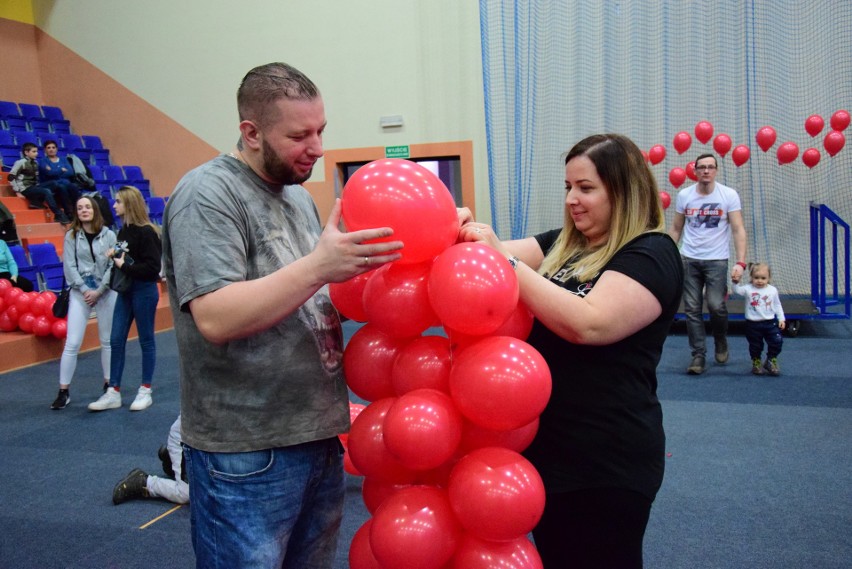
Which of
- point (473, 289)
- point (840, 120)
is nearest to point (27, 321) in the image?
point (473, 289)

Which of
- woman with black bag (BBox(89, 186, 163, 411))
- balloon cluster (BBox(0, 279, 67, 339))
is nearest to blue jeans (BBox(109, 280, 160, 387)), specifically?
woman with black bag (BBox(89, 186, 163, 411))

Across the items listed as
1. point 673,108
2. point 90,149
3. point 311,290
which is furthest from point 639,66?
point 90,149

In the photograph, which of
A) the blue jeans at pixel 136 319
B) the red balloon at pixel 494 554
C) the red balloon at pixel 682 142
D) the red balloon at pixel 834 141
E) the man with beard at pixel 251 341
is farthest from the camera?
the red balloon at pixel 682 142

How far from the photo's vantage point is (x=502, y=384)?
45.3 inches

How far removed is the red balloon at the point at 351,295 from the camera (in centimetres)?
139

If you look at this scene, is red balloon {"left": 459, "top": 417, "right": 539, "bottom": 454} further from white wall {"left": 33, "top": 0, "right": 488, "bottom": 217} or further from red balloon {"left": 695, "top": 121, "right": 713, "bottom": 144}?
white wall {"left": 33, "top": 0, "right": 488, "bottom": 217}

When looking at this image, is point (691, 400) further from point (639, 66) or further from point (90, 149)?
point (90, 149)

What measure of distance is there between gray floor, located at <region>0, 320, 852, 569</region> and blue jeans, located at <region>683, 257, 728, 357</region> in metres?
0.30

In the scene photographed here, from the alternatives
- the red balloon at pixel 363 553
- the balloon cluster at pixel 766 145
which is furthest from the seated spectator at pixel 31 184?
the red balloon at pixel 363 553

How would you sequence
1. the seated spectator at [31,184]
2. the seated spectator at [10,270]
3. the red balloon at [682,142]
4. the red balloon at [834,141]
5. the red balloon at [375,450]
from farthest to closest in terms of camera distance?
the seated spectator at [31,184] < the seated spectator at [10,270] < the red balloon at [682,142] < the red balloon at [834,141] < the red balloon at [375,450]

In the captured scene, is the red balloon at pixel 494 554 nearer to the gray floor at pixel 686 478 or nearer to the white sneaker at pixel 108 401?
the gray floor at pixel 686 478

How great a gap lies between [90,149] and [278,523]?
964cm

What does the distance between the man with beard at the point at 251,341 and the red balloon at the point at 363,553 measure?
0.58 feet

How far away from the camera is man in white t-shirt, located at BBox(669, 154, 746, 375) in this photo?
4.40 meters
